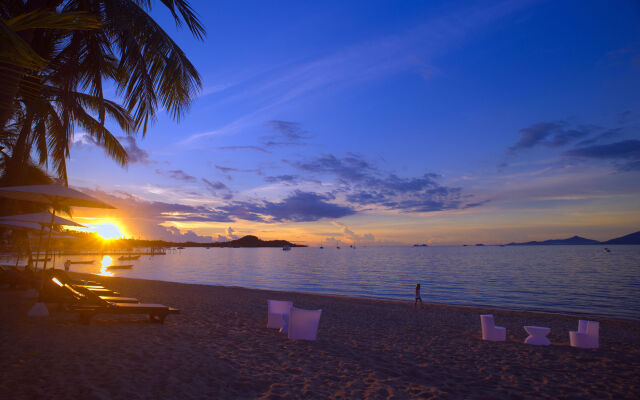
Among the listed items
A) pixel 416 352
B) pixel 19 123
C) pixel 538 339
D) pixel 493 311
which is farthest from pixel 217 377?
pixel 493 311

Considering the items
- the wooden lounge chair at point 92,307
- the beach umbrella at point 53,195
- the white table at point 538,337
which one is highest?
the beach umbrella at point 53,195

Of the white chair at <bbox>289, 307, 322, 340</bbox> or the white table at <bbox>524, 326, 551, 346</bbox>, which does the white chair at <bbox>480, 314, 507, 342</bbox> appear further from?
the white chair at <bbox>289, 307, 322, 340</bbox>

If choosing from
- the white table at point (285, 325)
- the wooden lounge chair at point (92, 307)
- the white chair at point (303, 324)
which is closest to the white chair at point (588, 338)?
the white chair at point (303, 324)

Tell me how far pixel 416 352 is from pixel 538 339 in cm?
363

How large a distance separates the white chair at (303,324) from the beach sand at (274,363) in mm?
217

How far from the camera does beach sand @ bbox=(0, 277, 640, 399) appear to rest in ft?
15.4

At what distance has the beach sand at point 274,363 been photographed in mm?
4707

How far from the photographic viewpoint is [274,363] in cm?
609

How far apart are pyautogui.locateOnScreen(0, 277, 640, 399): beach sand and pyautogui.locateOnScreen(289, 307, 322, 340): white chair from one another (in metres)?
0.22

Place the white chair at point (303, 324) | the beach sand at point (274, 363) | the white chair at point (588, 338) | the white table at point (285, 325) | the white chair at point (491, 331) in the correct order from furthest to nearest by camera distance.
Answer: the white chair at point (491, 331), the white chair at point (588, 338), the white table at point (285, 325), the white chair at point (303, 324), the beach sand at point (274, 363)

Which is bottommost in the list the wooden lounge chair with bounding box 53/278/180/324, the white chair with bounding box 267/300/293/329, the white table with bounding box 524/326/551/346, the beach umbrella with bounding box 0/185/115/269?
the white table with bounding box 524/326/551/346

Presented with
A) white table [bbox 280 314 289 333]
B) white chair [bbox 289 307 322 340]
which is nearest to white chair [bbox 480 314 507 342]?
white chair [bbox 289 307 322 340]

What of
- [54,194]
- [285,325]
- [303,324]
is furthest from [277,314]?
[54,194]

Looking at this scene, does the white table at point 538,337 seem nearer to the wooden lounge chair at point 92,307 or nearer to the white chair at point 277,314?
the white chair at point 277,314
